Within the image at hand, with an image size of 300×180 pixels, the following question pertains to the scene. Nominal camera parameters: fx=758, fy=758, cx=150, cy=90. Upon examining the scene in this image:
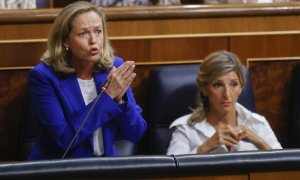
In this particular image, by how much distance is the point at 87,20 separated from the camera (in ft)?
5.40

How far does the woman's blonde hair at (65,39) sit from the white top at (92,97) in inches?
1.4

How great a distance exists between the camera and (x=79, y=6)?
165 cm

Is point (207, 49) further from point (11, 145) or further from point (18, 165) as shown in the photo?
point (18, 165)

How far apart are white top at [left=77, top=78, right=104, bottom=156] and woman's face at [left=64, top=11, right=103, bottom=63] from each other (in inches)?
2.0

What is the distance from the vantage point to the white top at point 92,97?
162 centimetres

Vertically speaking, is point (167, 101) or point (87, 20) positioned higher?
point (87, 20)

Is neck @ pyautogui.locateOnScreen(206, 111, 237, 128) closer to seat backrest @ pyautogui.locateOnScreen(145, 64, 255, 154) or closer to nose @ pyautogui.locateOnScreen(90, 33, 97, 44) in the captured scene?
seat backrest @ pyautogui.locateOnScreen(145, 64, 255, 154)

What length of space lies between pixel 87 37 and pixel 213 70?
0.32m

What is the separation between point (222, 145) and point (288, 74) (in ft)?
1.39

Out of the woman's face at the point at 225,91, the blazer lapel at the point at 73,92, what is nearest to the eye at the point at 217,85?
the woman's face at the point at 225,91

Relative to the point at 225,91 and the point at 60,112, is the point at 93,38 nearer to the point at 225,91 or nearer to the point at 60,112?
the point at 60,112

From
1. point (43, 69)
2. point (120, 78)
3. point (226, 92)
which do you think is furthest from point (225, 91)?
point (43, 69)

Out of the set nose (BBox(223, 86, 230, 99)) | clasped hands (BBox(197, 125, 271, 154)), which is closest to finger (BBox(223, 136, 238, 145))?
Result: clasped hands (BBox(197, 125, 271, 154))

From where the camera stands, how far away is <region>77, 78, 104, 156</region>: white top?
1.62 meters
